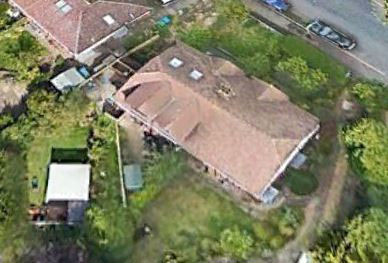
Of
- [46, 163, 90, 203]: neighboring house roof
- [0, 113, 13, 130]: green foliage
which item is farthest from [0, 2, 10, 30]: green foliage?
[46, 163, 90, 203]: neighboring house roof

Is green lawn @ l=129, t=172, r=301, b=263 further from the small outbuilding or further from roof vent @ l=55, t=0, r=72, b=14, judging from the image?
roof vent @ l=55, t=0, r=72, b=14

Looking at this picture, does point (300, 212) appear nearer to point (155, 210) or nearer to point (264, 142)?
point (264, 142)

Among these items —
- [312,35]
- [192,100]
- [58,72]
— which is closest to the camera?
[192,100]

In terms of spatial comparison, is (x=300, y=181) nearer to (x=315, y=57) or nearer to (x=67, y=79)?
(x=315, y=57)

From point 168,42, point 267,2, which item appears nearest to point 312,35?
point 267,2

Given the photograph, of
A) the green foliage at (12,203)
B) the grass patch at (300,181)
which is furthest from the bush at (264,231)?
the green foliage at (12,203)

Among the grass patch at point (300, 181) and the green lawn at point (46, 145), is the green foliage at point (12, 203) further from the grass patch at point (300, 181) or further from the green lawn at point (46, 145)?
the grass patch at point (300, 181)
